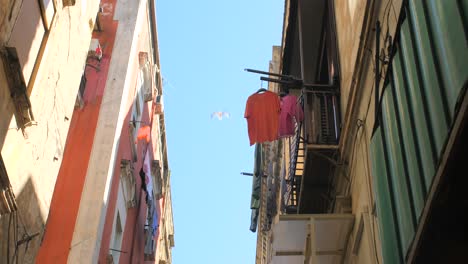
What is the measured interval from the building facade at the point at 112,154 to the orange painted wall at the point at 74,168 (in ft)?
0.07

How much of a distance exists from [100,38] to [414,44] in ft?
41.1

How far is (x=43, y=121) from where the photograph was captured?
844 centimetres

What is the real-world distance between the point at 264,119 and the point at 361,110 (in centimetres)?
391

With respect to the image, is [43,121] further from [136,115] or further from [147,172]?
[147,172]

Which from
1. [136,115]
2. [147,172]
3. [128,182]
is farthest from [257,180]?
[128,182]

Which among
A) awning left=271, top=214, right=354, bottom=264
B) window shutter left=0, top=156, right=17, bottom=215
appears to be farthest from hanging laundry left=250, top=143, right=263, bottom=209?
window shutter left=0, top=156, right=17, bottom=215

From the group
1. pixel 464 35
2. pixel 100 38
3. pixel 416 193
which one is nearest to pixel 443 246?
pixel 416 193

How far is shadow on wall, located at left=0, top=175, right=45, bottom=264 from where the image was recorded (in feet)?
24.1

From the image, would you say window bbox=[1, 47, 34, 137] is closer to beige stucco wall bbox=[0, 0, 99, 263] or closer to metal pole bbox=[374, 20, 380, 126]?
beige stucco wall bbox=[0, 0, 99, 263]

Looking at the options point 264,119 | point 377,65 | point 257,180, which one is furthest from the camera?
point 257,180

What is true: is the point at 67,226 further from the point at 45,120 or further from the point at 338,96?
the point at 338,96

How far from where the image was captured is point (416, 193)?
17.1 feet

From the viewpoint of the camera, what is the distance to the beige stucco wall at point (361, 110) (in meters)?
8.25

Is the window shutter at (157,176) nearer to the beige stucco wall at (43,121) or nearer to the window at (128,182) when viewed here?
the window at (128,182)
